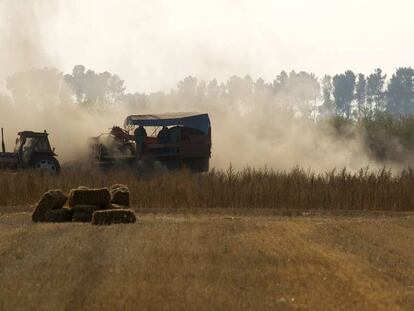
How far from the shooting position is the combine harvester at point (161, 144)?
33438 mm

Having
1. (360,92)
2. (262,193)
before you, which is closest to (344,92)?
(360,92)

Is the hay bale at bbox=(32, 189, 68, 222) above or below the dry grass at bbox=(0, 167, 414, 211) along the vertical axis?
above

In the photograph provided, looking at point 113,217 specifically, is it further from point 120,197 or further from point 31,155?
point 31,155

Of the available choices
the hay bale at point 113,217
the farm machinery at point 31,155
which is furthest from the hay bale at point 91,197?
the farm machinery at point 31,155

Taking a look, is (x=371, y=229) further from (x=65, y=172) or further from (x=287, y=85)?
(x=287, y=85)

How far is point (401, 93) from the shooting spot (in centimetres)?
13900

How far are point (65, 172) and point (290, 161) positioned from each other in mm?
19432

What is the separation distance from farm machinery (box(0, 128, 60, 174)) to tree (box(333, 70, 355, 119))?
122 m

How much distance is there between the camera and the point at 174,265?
38.7ft

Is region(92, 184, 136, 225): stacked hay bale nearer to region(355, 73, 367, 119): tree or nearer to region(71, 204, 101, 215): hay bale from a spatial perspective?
region(71, 204, 101, 215): hay bale

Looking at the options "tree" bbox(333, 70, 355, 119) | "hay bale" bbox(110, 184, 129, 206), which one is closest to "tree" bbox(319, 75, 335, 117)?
"tree" bbox(333, 70, 355, 119)

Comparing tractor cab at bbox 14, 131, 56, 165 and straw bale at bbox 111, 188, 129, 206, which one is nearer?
straw bale at bbox 111, 188, 129, 206

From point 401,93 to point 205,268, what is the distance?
132 m

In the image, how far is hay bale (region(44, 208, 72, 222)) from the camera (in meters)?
19.2
